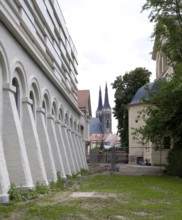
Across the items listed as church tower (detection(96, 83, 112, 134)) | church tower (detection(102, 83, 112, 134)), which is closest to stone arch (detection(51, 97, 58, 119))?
church tower (detection(96, 83, 112, 134))

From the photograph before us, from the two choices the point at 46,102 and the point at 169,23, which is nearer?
the point at 46,102

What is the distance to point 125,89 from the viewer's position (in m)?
59.1

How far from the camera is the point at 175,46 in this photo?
27.0 meters

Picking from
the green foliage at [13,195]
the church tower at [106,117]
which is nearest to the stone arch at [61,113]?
the green foliage at [13,195]

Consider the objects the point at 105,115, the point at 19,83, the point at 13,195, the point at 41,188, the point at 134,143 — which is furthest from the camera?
the point at 105,115

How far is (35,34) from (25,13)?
252cm

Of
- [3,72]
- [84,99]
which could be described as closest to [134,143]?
[84,99]

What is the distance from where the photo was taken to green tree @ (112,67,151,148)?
57656mm

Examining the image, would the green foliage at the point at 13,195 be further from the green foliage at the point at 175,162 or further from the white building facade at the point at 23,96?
the green foliage at the point at 175,162

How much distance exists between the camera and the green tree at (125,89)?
189ft

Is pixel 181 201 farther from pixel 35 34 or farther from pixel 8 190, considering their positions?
pixel 35 34

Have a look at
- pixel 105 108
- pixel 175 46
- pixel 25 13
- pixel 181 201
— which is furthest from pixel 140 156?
pixel 105 108

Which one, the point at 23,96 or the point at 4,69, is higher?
the point at 4,69

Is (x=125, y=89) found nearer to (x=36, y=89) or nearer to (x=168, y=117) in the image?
(x=168, y=117)
